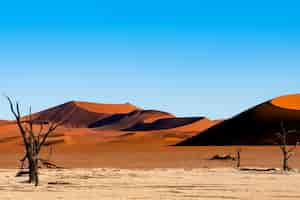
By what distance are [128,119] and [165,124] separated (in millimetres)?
18794

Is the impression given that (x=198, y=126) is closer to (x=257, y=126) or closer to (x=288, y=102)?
(x=288, y=102)

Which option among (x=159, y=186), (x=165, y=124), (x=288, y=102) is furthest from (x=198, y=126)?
(x=159, y=186)

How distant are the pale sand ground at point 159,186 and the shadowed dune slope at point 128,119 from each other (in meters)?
110

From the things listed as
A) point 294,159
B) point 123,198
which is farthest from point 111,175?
point 294,159

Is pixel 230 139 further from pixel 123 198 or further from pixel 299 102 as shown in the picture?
pixel 123 198

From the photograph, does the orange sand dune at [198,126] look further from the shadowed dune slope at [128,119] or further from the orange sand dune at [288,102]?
the orange sand dune at [288,102]

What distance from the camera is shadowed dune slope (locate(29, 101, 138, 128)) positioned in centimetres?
15056

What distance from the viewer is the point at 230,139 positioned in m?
68.1

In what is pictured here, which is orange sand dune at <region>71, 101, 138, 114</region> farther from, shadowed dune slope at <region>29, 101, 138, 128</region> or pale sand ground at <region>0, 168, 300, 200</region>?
pale sand ground at <region>0, 168, 300, 200</region>

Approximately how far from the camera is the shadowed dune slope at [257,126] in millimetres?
65488

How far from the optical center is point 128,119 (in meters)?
150

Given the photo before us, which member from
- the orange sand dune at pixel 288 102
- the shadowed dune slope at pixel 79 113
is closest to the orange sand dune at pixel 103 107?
the shadowed dune slope at pixel 79 113

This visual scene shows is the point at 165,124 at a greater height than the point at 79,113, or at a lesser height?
lesser

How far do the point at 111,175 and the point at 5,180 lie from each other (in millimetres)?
4897
